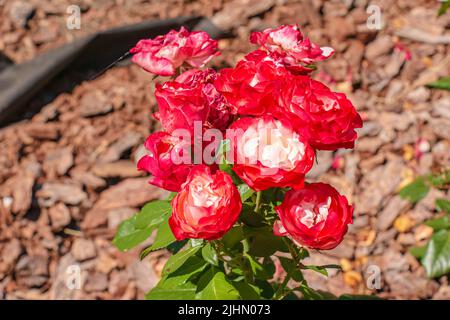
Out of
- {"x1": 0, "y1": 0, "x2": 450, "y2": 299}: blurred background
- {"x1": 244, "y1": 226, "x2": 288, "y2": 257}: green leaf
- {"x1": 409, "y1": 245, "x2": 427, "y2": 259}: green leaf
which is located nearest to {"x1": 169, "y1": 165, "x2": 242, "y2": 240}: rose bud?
{"x1": 244, "y1": 226, "x2": 288, "y2": 257}: green leaf

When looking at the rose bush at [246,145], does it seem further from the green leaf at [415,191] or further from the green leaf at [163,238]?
the green leaf at [415,191]

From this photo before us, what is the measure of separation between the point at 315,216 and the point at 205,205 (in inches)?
8.6

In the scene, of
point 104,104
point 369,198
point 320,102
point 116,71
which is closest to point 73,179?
point 104,104

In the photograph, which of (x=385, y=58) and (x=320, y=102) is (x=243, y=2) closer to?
(x=385, y=58)

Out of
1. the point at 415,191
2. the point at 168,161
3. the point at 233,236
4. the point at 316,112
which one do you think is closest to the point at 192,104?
the point at 168,161

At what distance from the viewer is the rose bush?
1.08m

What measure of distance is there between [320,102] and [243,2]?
8.45 feet

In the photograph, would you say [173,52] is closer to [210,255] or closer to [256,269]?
[210,255]

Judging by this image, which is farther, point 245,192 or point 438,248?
point 438,248

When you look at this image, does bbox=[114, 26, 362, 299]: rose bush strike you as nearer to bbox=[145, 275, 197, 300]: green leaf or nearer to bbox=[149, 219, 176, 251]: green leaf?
bbox=[149, 219, 176, 251]: green leaf

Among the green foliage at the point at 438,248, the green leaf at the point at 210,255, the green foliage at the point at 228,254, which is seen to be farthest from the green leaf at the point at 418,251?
the green leaf at the point at 210,255

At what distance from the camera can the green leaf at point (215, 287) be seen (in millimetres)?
1342

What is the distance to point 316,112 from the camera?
108 cm

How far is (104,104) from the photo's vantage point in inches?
117
